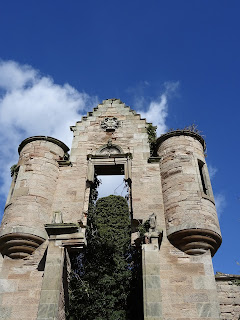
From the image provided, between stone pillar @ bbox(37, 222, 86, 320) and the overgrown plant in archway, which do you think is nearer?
stone pillar @ bbox(37, 222, 86, 320)

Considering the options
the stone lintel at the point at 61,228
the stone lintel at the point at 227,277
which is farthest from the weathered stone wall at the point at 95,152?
the stone lintel at the point at 227,277

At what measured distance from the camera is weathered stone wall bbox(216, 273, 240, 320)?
29.9 ft

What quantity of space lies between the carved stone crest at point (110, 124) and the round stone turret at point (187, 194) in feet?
7.01

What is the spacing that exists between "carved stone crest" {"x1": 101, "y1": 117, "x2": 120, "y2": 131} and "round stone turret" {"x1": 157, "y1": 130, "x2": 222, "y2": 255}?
84.1 inches

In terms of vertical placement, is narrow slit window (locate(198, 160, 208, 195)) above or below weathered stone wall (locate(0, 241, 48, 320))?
above

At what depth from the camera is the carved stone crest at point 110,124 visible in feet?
46.1

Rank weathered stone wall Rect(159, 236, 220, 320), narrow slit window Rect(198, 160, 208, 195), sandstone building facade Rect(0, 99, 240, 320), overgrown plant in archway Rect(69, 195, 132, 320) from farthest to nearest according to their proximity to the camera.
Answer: narrow slit window Rect(198, 160, 208, 195), overgrown plant in archway Rect(69, 195, 132, 320), sandstone building facade Rect(0, 99, 240, 320), weathered stone wall Rect(159, 236, 220, 320)

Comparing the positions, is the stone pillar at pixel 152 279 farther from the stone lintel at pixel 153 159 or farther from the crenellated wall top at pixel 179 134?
the crenellated wall top at pixel 179 134

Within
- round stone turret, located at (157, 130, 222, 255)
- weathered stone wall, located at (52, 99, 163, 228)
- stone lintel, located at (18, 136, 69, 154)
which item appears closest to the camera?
round stone turret, located at (157, 130, 222, 255)

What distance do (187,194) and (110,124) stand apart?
5.04 meters

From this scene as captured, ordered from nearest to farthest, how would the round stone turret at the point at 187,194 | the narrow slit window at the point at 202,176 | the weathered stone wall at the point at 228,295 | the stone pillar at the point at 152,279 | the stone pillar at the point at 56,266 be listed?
the stone pillar at the point at 152,279
the stone pillar at the point at 56,266
the weathered stone wall at the point at 228,295
the round stone turret at the point at 187,194
the narrow slit window at the point at 202,176

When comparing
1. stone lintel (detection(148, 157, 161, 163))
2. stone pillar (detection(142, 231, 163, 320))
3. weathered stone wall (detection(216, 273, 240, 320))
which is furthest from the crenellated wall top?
weathered stone wall (detection(216, 273, 240, 320))

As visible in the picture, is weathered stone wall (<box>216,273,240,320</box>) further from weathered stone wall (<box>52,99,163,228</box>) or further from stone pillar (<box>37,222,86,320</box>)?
stone pillar (<box>37,222,86,320</box>)

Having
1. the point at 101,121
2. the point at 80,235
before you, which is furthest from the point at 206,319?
the point at 101,121
